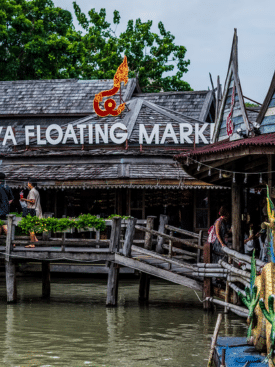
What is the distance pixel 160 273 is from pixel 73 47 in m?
Answer: 21.7

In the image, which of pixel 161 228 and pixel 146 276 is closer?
pixel 146 276

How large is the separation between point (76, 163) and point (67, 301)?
7296 mm

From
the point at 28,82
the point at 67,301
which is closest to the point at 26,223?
the point at 67,301

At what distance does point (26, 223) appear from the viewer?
1479 cm

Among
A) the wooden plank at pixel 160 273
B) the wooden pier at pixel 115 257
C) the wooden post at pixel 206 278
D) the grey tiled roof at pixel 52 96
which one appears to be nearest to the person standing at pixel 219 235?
the wooden post at pixel 206 278

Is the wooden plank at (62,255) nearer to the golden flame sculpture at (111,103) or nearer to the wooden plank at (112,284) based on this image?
the wooden plank at (112,284)

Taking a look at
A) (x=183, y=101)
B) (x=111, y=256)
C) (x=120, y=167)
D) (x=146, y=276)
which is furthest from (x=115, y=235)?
(x=183, y=101)

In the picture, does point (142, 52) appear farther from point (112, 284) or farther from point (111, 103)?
point (112, 284)

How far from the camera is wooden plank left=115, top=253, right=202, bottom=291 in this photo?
45.5 ft

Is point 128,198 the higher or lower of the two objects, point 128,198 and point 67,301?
the higher

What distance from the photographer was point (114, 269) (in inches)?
577

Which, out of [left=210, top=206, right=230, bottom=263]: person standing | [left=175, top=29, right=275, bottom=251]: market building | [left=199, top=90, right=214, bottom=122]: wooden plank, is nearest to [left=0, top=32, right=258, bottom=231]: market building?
[left=199, top=90, right=214, bottom=122]: wooden plank

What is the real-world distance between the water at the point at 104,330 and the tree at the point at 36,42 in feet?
61.3

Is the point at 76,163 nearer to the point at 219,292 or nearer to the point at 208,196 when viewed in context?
the point at 208,196
